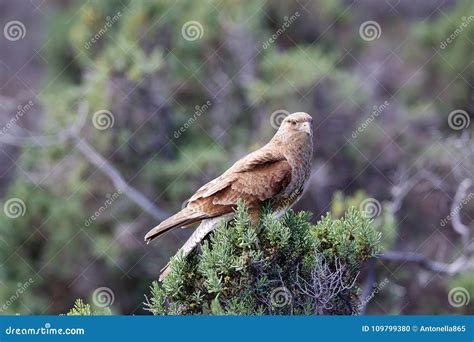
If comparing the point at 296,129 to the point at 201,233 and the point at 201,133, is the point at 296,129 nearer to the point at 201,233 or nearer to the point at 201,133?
the point at 201,233

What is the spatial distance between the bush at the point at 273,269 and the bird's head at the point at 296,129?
91cm

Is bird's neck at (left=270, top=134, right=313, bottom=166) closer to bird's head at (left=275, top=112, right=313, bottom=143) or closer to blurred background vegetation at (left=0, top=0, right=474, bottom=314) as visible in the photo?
bird's head at (left=275, top=112, right=313, bottom=143)

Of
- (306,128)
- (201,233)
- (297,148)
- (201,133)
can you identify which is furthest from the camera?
(201,133)

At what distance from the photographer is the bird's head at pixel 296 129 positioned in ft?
20.4

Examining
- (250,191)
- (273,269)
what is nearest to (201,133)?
(250,191)

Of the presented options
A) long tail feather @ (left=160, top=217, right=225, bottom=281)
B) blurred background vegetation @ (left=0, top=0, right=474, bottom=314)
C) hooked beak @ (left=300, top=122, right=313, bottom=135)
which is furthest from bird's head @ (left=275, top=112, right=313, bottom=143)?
blurred background vegetation @ (left=0, top=0, right=474, bottom=314)

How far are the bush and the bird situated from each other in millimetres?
181

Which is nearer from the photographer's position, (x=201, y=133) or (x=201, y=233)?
(x=201, y=233)

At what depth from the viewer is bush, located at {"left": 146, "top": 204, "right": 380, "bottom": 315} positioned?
16.7ft

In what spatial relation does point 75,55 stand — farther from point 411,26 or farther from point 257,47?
point 411,26

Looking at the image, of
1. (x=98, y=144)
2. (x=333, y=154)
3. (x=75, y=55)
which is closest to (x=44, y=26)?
(x=75, y=55)

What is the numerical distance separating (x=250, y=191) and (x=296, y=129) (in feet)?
2.60

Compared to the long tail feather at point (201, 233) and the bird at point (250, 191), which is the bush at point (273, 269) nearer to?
the long tail feather at point (201, 233)

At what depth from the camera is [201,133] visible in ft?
43.9
